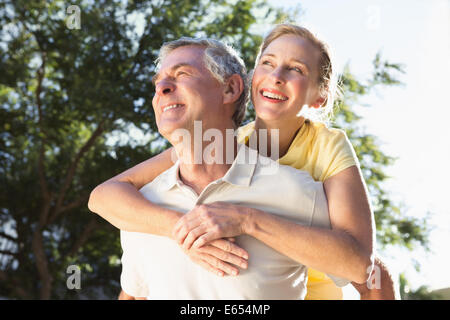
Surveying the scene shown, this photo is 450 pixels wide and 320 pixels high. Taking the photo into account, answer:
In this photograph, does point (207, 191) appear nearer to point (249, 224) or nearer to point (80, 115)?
point (249, 224)

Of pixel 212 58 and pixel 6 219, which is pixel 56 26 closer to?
pixel 6 219

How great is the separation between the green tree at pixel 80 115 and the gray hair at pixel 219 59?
5637 mm

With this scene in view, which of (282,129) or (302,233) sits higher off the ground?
(282,129)

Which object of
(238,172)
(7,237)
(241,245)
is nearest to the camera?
(241,245)

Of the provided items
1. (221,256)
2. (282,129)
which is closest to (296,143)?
(282,129)

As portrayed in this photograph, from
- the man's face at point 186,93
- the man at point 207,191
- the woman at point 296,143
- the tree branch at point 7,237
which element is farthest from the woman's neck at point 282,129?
the tree branch at point 7,237

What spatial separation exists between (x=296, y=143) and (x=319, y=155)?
0.18 meters

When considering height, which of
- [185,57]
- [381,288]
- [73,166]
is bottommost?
[381,288]

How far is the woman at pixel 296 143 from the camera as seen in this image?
213 cm

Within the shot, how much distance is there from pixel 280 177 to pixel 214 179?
28 centimetres

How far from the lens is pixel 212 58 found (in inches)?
89.4

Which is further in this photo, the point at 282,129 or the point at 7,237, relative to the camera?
the point at 7,237

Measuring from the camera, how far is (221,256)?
197 centimetres

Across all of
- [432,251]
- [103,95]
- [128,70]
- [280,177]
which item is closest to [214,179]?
[280,177]
